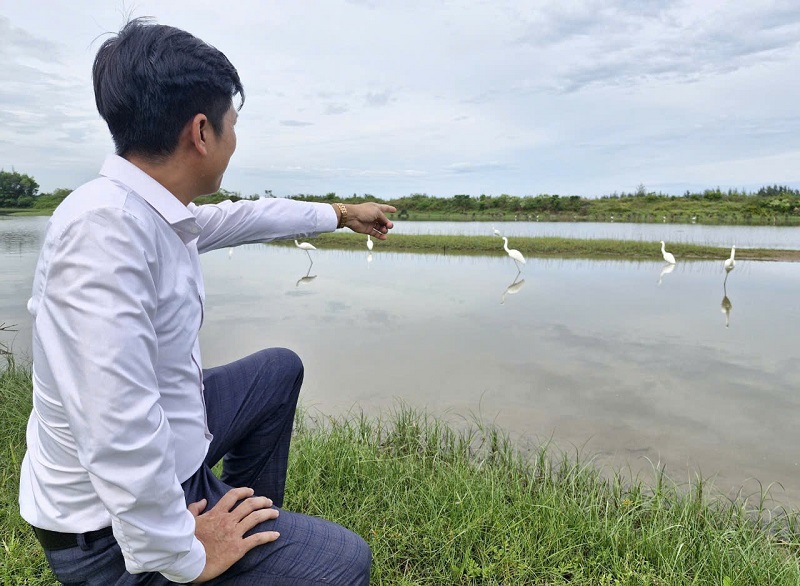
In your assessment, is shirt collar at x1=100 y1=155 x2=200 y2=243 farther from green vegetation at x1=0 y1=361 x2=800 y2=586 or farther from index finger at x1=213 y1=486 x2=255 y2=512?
green vegetation at x1=0 y1=361 x2=800 y2=586

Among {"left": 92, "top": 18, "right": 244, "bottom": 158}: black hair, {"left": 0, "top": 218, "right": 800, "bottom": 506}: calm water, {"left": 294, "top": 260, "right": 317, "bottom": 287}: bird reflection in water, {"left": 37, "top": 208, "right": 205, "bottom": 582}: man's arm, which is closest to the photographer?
{"left": 37, "top": 208, "right": 205, "bottom": 582}: man's arm

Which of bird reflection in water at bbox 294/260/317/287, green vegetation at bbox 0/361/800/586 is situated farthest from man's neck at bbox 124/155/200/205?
bird reflection in water at bbox 294/260/317/287

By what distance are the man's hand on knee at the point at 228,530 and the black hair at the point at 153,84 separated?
606 mm

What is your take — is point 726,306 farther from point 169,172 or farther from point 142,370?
point 142,370

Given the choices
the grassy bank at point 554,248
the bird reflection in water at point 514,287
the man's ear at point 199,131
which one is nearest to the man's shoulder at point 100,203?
the man's ear at point 199,131

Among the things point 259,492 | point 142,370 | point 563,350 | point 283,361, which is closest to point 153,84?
point 142,370

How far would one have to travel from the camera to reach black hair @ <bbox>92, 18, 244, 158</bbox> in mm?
843

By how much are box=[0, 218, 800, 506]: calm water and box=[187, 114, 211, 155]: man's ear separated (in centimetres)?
236

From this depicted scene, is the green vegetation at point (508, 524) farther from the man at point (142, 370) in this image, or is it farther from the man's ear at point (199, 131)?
the man's ear at point (199, 131)

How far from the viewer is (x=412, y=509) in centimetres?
177

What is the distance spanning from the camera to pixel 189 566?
788 mm

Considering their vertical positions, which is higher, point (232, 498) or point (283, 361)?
point (283, 361)

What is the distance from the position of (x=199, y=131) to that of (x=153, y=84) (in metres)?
0.10

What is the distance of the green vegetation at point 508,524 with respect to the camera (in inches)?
58.9
